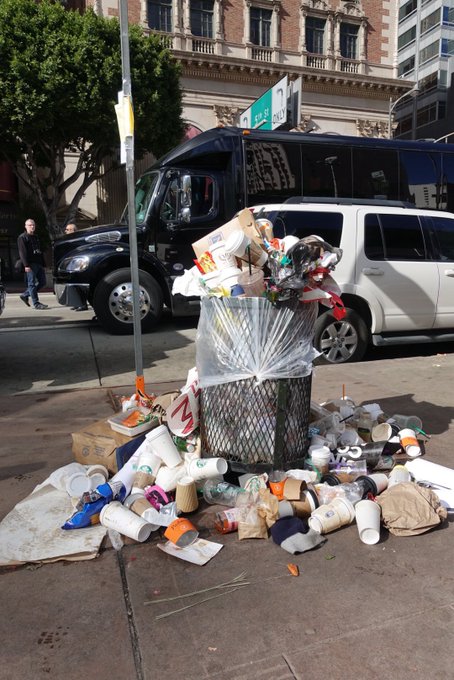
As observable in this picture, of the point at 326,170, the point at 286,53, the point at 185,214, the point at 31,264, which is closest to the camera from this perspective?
the point at 185,214

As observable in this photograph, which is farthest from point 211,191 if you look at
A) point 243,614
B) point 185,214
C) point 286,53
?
point 286,53

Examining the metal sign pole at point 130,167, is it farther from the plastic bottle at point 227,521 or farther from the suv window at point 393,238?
the suv window at point 393,238

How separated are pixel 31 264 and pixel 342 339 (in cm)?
777

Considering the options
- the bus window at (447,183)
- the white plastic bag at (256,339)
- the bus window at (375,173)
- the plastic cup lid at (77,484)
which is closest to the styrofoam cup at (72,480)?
the plastic cup lid at (77,484)

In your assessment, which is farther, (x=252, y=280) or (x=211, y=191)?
(x=211, y=191)

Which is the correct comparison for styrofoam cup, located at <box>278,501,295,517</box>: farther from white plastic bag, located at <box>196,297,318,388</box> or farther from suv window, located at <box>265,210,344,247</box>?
suv window, located at <box>265,210,344,247</box>

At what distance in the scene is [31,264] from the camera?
1116 cm

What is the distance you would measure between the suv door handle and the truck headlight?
13.8 feet

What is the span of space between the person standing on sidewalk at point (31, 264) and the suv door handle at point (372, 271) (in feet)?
25.0

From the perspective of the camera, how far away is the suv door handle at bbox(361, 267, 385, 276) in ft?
19.6

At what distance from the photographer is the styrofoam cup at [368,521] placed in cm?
239

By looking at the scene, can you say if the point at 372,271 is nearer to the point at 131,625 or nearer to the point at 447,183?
the point at 131,625

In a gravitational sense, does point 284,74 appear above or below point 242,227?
above

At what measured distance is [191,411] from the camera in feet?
9.89
